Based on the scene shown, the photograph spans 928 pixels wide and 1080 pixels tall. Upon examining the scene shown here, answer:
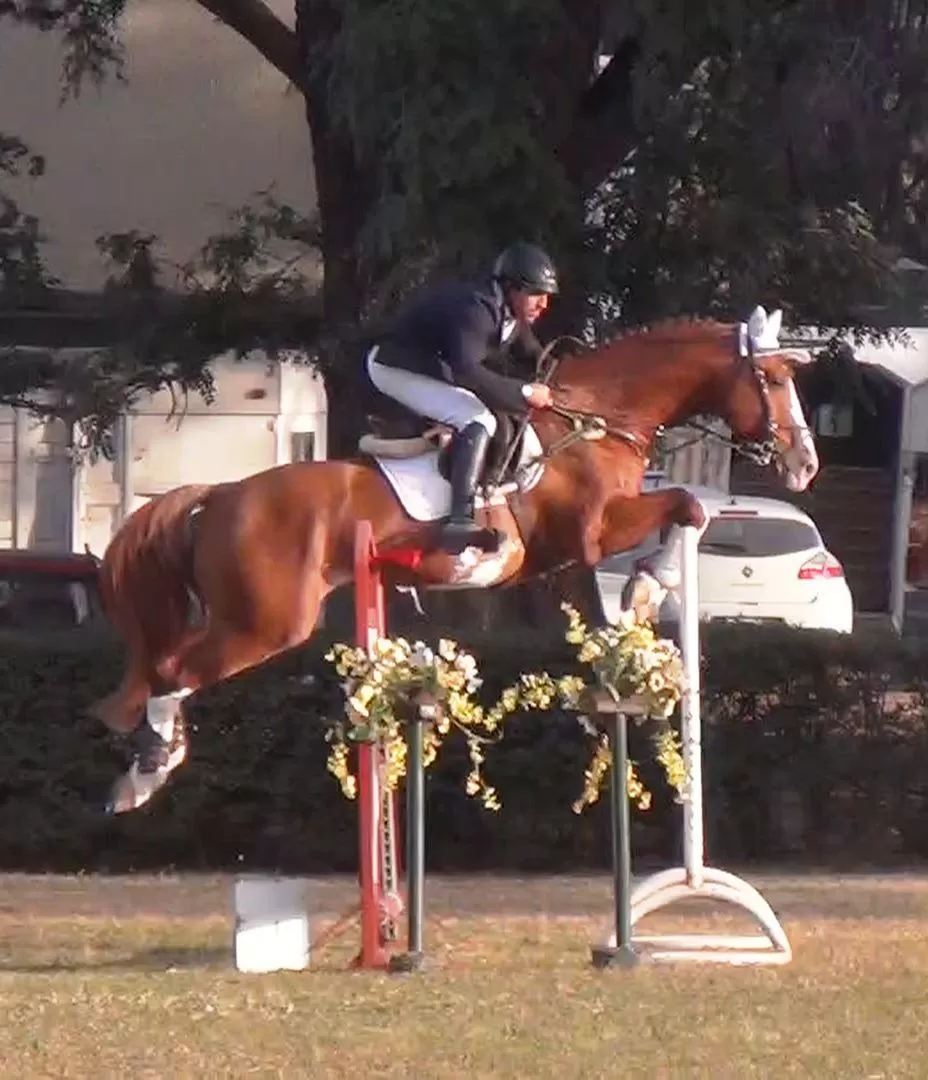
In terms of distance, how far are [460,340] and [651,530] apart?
1.22m

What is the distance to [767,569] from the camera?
22453 millimetres

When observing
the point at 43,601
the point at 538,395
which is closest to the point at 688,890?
the point at 538,395

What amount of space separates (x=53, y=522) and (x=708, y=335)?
17.9 metres

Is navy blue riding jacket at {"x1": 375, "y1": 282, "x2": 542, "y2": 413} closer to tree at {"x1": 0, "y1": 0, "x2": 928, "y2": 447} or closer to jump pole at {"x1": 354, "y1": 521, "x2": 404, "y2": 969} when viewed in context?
jump pole at {"x1": 354, "y1": 521, "x2": 404, "y2": 969}

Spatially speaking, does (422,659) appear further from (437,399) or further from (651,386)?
(651,386)

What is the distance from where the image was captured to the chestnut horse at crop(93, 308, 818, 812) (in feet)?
33.0

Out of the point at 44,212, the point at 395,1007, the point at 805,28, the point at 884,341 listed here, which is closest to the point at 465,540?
the point at 395,1007

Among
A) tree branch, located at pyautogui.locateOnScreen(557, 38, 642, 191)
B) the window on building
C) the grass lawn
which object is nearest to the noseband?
the grass lawn

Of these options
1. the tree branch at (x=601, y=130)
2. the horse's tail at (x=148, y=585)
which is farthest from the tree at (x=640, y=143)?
the horse's tail at (x=148, y=585)

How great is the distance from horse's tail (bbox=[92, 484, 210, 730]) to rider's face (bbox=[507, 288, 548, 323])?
5.39 feet

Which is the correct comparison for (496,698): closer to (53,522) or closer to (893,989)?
(893,989)

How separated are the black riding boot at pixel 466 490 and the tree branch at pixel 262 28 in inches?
214

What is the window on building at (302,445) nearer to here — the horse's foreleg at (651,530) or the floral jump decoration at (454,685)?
the horse's foreleg at (651,530)

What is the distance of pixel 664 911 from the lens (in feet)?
36.6
